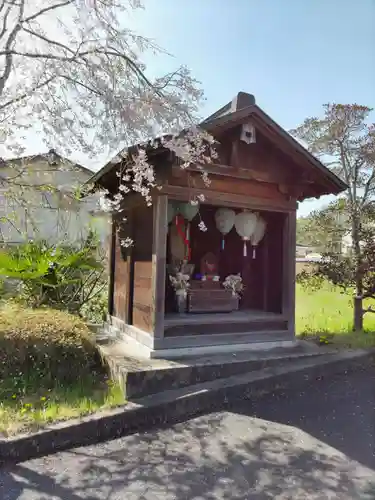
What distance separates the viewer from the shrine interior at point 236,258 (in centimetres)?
570

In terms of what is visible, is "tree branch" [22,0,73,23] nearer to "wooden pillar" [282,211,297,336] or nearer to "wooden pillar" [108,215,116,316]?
"wooden pillar" [108,215,116,316]

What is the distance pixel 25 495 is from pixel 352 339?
18.9ft

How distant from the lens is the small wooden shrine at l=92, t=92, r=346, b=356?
484cm

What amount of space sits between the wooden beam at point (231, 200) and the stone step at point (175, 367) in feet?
6.78

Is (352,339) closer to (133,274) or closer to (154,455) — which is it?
(133,274)

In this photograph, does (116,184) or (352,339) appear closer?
(116,184)

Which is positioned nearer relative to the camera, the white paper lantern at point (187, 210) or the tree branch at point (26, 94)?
the tree branch at point (26, 94)

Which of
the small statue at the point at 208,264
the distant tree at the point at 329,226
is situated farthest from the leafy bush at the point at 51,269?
the distant tree at the point at 329,226

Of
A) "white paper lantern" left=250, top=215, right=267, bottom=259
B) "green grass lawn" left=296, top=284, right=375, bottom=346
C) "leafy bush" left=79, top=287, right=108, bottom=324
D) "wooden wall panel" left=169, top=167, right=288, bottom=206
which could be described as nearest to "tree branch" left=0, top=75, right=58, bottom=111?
"wooden wall panel" left=169, top=167, right=288, bottom=206

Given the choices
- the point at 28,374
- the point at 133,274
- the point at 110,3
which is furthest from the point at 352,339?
the point at 110,3

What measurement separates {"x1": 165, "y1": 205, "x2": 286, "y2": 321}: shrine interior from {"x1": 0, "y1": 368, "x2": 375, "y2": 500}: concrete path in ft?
6.00

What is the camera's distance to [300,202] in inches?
250

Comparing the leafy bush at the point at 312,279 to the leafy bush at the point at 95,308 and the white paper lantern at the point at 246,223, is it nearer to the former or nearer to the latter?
the white paper lantern at the point at 246,223

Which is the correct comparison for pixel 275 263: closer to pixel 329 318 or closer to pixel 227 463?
pixel 329 318
